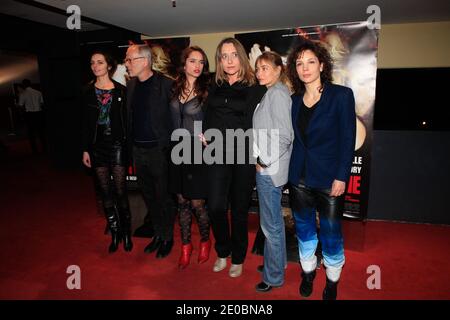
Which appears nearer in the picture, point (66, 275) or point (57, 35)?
point (66, 275)

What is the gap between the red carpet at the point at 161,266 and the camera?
7.46ft

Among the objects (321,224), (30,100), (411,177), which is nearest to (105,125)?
(321,224)

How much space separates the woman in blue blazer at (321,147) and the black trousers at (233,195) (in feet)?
1.05

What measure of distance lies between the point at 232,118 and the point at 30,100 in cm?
681

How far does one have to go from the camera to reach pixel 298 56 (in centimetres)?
193

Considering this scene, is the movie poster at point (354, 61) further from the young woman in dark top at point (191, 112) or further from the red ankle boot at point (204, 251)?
the red ankle boot at point (204, 251)

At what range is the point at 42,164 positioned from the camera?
6.58 m

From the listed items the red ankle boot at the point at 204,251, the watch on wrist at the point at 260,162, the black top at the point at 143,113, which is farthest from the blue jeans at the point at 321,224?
the black top at the point at 143,113

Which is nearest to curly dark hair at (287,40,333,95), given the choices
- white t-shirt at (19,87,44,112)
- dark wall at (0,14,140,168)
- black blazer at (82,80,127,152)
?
black blazer at (82,80,127,152)

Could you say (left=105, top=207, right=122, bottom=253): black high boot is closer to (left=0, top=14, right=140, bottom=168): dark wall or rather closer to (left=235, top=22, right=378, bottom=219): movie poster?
(left=235, top=22, right=378, bottom=219): movie poster

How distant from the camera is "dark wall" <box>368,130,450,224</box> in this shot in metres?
3.39
